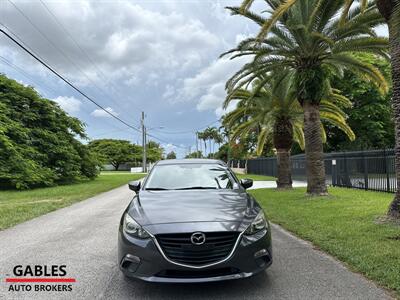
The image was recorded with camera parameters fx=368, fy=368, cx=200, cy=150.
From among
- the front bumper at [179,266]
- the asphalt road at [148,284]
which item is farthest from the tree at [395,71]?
the front bumper at [179,266]

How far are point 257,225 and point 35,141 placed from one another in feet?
74.6

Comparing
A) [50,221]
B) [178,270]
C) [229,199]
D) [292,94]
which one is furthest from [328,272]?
[292,94]

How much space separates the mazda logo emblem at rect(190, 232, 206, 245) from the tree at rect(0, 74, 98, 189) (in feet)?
61.0

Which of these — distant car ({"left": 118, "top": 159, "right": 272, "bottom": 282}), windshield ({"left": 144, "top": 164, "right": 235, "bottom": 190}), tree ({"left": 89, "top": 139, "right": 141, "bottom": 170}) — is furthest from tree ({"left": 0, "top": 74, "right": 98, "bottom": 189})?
tree ({"left": 89, "top": 139, "right": 141, "bottom": 170})

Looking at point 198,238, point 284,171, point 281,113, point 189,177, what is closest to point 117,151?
point 284,171

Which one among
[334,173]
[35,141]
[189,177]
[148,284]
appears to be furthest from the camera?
[35,141]

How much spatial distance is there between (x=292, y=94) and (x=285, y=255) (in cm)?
1226

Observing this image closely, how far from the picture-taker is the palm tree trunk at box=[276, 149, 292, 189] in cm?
1923

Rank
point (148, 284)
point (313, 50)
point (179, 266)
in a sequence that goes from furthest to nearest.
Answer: point (313, 50)
point (148, 284)
point (179, 266)

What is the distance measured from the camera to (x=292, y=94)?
17000 millimetres

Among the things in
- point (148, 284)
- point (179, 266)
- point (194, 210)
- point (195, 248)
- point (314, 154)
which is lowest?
point (148, 284)

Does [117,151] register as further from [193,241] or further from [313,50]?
[193,241]

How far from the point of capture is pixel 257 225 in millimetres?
4309

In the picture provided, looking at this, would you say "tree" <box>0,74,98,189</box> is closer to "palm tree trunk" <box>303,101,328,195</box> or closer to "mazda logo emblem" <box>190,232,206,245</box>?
"palm tree trunk" <box>303,101,328,195</box>
